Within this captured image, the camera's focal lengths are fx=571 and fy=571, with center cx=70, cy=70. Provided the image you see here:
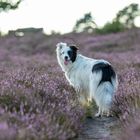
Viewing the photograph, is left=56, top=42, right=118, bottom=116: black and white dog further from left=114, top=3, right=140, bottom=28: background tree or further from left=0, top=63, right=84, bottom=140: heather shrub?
left=114, top=3, right=140, bottom=28: background tree

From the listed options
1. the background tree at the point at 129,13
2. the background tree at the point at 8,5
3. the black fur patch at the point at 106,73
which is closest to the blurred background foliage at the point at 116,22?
the background tree at the point at 129,13

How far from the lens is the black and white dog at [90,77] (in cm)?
860

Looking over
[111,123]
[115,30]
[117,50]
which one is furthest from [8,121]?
[115,30]

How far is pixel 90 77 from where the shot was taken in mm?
9188

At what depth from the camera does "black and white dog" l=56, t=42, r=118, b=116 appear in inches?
339

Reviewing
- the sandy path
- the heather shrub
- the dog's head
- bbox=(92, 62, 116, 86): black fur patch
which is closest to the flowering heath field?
the heather shrub

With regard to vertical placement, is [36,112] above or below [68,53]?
below

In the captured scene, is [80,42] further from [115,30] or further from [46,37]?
[115,30]

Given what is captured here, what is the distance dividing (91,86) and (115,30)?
27.0 m

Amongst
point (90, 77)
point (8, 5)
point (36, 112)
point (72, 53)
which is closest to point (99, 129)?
point (36, 112)

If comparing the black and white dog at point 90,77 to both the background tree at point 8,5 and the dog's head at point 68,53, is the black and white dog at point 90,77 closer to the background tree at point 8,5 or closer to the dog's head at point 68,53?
the dog's head at point 68,53

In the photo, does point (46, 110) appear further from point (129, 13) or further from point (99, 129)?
point (129, 13)

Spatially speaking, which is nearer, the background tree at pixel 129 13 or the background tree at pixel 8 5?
the background tree at pixel 8 5

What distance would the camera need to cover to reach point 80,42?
2978 centimetres
